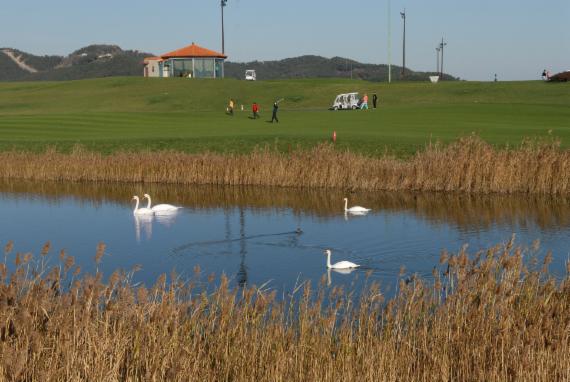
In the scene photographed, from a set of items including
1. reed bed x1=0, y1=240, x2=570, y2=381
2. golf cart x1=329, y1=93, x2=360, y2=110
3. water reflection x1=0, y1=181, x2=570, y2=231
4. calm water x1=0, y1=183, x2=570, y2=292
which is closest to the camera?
reed bed x1=0, y1=240, x2=570, y2=381

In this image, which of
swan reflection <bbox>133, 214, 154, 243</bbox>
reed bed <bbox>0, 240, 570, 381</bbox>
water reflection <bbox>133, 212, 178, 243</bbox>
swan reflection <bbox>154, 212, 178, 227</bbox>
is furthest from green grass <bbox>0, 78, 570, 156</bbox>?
reed bed <bbox>0, 240, 570, 381</bbox>

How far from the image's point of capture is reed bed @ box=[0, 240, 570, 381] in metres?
8.66

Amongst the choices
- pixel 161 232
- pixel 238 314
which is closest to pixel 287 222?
pixel 161 232

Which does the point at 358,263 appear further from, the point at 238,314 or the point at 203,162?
the point at 203,162

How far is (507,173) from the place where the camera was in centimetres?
2903

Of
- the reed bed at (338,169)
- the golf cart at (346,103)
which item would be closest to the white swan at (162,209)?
the reed bed at (338,169)

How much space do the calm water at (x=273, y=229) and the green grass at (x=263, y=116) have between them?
865 cm

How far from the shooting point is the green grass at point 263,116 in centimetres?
4150

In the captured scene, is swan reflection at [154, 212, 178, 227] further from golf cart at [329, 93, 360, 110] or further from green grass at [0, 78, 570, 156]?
golf cart at [329, 93, 360, 110]

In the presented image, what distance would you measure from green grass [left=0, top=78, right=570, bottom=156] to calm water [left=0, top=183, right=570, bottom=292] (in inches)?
340

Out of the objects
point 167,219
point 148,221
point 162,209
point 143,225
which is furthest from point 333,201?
point 143,225

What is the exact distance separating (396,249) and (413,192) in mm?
10318

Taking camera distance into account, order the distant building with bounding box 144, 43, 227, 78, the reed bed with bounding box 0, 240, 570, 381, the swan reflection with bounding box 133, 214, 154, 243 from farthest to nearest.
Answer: the distant building with bounding box 144, 43, 227, 78, the swan reflection with bounding box 133, 214, 154, 243, the reed bed with bounding box 0, 240, 570, 381

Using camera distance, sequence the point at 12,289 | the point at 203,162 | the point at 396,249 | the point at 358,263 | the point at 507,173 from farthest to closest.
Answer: the point at 203,162 → the point at 507,173 → the point at 396,249 → the point at 358,263 → the point at 12,289
